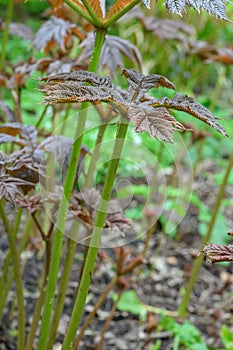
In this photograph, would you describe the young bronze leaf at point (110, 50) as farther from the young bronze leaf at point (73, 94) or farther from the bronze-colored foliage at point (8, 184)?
the young bronze leaf at point (73, 94)

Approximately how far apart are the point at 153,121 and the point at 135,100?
8cm

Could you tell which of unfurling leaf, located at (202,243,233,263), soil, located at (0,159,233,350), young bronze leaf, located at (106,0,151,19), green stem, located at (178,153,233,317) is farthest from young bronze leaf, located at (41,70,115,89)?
soil, located at (0,159,233,350)

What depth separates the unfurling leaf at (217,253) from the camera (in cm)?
61

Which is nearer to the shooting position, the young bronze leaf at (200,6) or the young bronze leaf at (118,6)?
the young bronze leaf at (200,6)

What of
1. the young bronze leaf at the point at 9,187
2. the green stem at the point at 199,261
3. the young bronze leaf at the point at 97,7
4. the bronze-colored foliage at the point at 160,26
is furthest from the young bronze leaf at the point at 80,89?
the bronze-colored foliage at the point at 160,26

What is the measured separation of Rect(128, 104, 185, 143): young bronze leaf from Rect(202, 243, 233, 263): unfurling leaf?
0.14 meters

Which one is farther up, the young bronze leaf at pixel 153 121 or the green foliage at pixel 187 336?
the young bronze leaf at pixel 153 121

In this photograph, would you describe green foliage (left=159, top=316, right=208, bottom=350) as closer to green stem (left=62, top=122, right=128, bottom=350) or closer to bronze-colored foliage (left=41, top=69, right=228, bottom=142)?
green stem (left=62, top=122, right=128, bottom=350)

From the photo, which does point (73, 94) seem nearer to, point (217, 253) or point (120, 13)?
point (120, 13)

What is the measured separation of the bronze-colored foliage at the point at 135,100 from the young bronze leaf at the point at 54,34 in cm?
54

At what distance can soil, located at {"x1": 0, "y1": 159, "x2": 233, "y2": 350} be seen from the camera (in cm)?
153

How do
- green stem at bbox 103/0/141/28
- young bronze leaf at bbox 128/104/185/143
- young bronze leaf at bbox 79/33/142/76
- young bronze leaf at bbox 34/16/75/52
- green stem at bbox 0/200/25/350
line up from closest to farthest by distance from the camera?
young bronze leaf at bbox 128/104/185/143, green stem at bbox 103/0/141/28, green stem at bbox 0/200/25/350, young bronze leaf at bbox 79/33/142/76, young bronze leaf at bbox 34/16/75/52

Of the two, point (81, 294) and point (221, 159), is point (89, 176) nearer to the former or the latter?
point (81, 294)

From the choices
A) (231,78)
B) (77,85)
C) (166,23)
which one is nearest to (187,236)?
(166,23)
